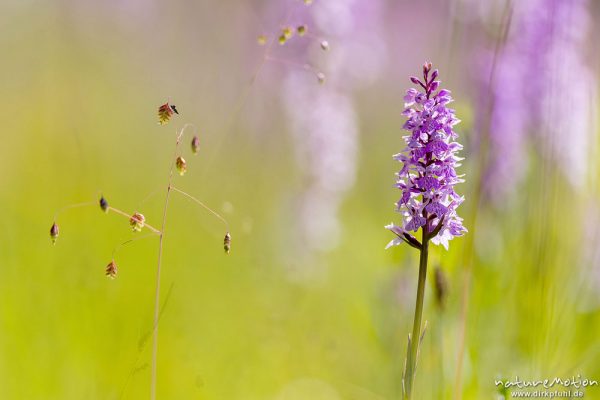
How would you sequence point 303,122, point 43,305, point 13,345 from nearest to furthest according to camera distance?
point 13,345
point 43,305
point 303,122

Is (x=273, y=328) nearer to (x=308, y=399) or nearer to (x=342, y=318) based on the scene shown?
(x=308, y=399)

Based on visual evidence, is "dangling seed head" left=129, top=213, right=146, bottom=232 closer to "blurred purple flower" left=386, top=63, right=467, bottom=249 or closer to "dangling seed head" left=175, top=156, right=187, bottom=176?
"dangling seed head" left=175, top=156, right=187, bottom=176

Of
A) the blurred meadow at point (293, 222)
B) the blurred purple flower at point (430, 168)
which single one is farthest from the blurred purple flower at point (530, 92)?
the blurred purple flower at point (430, 168)

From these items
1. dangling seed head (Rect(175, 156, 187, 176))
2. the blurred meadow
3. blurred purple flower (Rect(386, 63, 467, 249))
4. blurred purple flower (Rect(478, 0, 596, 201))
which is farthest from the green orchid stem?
blurred purple flower (Rect(478, 0, 596, 201))

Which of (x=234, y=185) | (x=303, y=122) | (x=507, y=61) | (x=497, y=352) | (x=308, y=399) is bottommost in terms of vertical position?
(x=308, y=399)

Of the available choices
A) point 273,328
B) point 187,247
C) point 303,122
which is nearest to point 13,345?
point 273,328

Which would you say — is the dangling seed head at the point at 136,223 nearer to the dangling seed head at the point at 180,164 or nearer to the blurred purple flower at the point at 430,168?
the dangling seed head at the point at 180,164

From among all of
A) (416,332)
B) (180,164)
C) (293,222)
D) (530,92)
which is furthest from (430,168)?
(293,222)
